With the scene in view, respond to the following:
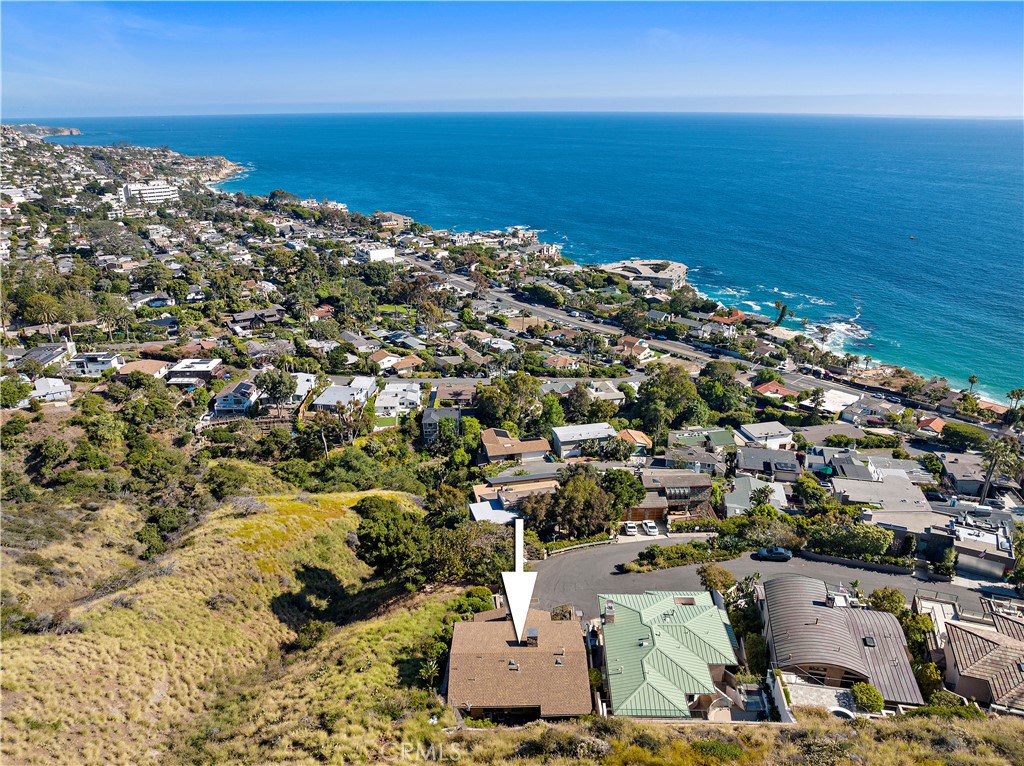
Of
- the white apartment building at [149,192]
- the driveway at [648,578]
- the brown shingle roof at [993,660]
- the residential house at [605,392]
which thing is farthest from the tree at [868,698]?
the white apartment building at [149,192]

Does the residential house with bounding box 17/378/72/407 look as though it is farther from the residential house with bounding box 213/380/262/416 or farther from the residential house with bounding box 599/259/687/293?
the residential house with bounding box 599/259/687/293

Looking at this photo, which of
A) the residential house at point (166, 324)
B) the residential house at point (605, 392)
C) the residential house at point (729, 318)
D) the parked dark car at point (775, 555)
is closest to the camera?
the parked dark car at point (775, 555)

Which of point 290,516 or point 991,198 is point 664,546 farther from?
point 991,198

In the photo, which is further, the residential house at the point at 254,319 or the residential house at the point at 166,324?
the residential house at the point at 254,319

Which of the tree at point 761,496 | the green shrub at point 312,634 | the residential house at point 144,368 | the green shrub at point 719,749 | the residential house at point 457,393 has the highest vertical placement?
the residential house at point 144,368

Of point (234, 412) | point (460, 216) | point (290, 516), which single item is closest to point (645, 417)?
point (290, 516)

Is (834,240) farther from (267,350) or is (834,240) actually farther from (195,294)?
(195,294)

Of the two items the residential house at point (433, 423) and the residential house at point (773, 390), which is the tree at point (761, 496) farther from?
the residential house at point (773, 390)
